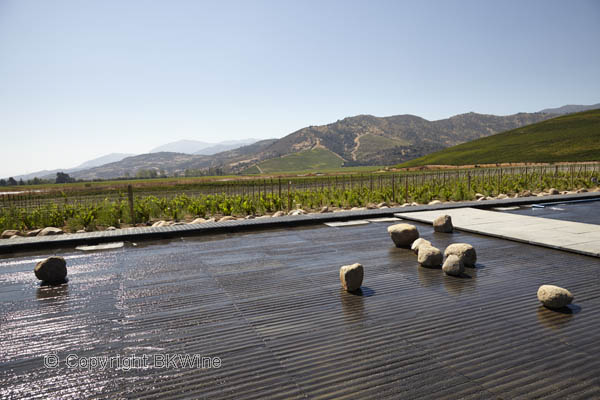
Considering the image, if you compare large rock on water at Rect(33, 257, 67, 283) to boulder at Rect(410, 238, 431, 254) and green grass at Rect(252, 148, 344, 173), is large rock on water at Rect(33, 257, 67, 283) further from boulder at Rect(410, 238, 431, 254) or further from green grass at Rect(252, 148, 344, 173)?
green grass at Rect(252, 148, 344, 173)

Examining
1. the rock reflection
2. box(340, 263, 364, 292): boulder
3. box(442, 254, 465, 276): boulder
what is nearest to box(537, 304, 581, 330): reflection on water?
box(442, 254, 465, 276): boulder

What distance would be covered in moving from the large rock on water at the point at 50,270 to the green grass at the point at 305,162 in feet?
370

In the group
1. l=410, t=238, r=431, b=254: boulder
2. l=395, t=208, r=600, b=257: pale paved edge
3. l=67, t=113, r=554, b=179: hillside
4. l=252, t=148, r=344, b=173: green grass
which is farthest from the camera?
l=67, t=113, r=554, b=179: hillside

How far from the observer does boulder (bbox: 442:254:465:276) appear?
11.5 feet

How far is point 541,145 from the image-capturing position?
5656 centimetres

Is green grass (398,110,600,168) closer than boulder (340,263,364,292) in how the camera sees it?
No

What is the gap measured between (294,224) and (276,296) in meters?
3.39

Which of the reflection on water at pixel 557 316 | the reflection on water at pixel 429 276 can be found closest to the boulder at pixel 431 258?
the reflection on water at pixel 429 276

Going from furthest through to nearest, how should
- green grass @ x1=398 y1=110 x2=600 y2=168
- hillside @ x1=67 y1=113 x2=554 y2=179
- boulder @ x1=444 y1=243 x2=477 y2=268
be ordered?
hillside @ x1=67 y1=113 x2=554 y2=179
green grass @ x1=398 y1=110 x2=600 y2=168
boulder @ x1=444 y1=243 x2=477 y2=268

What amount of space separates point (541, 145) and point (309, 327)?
6528cm

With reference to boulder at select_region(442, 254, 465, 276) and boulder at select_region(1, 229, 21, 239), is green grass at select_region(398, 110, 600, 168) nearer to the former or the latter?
boulder at select_region(442, 254, 465, 276)

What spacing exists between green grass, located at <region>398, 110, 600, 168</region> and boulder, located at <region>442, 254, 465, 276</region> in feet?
160

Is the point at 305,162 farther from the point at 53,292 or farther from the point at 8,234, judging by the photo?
the point at 53,292

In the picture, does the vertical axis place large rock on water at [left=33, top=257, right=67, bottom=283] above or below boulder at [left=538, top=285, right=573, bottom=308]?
above
